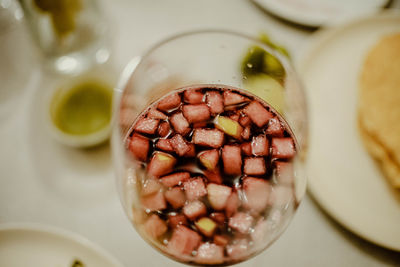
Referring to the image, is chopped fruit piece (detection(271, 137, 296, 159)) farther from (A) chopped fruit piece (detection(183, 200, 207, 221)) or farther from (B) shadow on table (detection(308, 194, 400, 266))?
(B) shadow on table (detection(308, 194, 400, 266))

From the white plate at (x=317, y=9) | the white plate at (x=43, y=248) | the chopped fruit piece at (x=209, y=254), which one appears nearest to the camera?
the chopped fruit piece at (x=209, y=254)

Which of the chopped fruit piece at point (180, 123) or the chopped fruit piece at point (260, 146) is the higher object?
the chopped fruit piece at point (180, 123)

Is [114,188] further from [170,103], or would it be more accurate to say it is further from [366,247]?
[366,247]

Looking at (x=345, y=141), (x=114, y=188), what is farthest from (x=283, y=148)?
(x=114, y=188)

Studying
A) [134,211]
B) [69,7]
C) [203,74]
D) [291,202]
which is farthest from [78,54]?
[291,202]

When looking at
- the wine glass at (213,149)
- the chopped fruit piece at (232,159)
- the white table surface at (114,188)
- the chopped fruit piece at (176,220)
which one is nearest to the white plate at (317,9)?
the white table surface at (114,188)

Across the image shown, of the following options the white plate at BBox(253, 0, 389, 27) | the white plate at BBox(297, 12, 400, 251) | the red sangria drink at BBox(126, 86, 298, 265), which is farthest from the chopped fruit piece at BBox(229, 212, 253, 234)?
the white plate at BBox(253, 0, 389, 27)

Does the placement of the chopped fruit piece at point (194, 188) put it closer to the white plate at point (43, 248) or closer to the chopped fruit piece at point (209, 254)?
the chopped fruit piece at point (209, 254)
